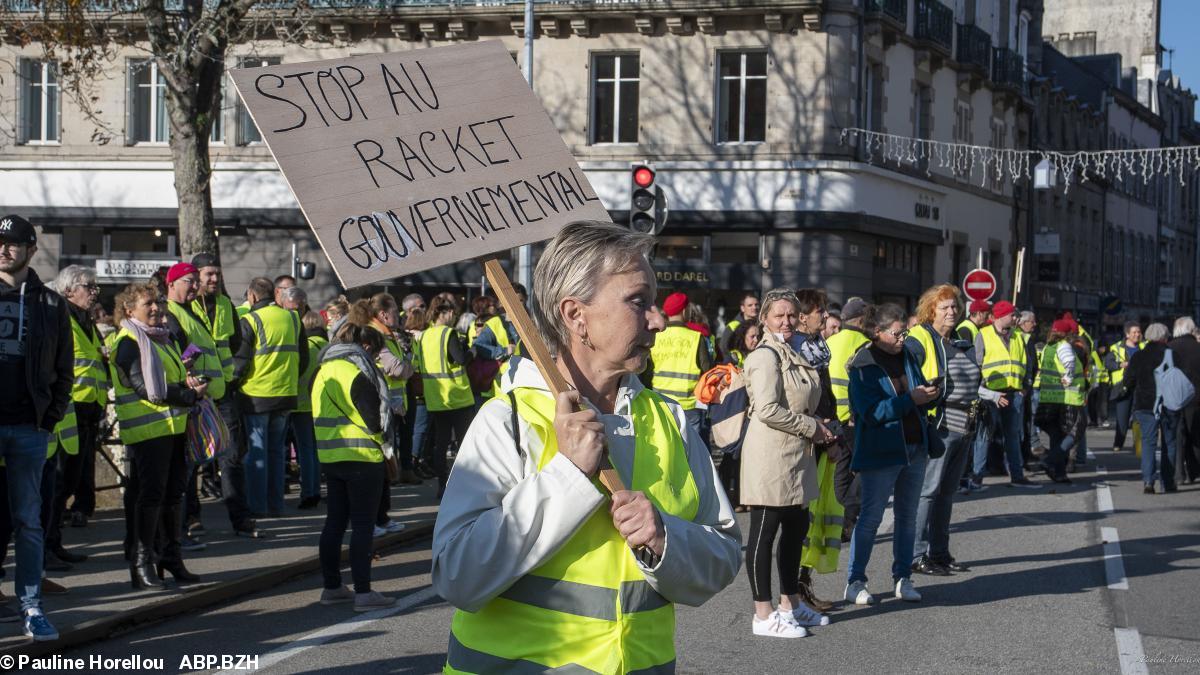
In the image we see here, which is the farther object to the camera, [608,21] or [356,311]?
[608,21]

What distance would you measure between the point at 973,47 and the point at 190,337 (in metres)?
30.0

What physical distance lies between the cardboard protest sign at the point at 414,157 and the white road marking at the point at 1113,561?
25.2ft

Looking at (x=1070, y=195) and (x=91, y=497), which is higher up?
(x=1070, y=195)

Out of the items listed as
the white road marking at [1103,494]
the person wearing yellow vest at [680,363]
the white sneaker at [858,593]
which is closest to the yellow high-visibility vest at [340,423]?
the white sneaker at [858,593]

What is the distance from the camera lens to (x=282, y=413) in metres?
12.6

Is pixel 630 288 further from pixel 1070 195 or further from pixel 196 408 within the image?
pixel 1070 195

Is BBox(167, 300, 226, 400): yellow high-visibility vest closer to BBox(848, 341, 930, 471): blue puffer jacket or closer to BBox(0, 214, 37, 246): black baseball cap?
BBox(0, 214, 37, 246): black baseball cap

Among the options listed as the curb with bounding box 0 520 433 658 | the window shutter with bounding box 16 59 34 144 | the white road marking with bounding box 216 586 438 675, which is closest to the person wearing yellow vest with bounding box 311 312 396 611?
the white road marking with bounding box 216 586 438 675

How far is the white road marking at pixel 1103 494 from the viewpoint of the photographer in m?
15.2

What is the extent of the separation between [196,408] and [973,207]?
30.9 meters

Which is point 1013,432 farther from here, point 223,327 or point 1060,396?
point 223,327

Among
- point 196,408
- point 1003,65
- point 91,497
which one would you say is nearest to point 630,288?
point 196,408

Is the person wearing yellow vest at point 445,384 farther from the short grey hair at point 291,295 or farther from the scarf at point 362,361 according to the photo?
the scarf at point 362,361

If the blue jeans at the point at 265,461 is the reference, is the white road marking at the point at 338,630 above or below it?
below
